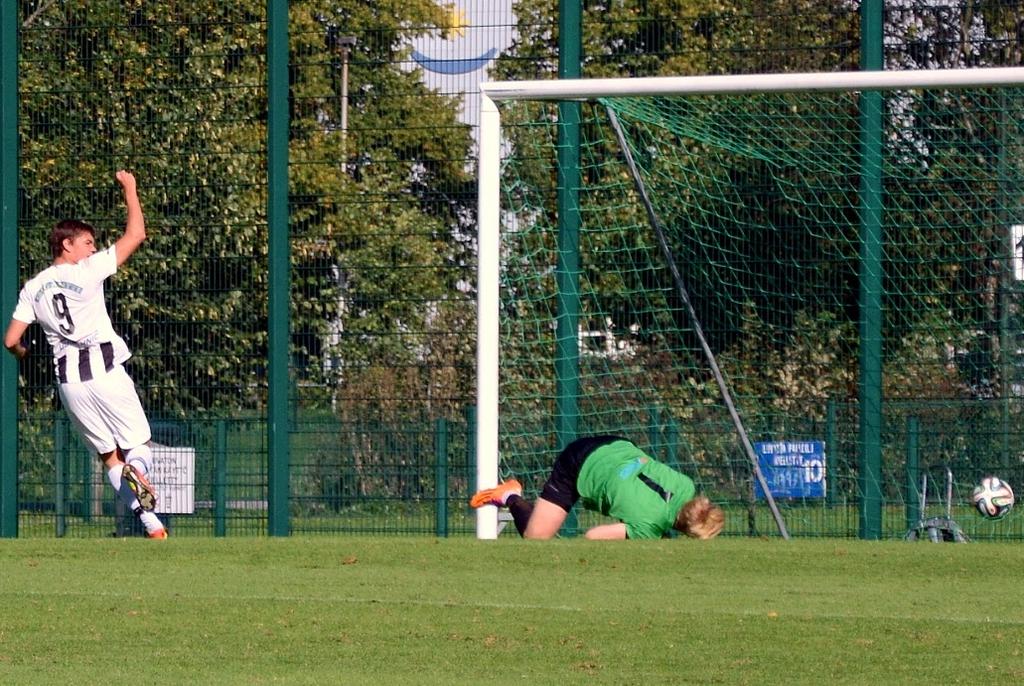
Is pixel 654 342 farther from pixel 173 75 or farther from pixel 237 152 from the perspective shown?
pixel 173 75

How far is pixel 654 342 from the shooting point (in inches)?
455

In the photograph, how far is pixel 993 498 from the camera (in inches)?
428

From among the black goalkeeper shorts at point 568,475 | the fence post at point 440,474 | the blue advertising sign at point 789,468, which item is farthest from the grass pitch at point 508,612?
the fence post at point 440,474

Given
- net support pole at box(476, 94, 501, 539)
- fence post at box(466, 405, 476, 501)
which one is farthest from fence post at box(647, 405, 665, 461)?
net support pole at box(476, 94, 501, 539)

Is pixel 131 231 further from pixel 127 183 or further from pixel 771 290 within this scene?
pixel 771 290

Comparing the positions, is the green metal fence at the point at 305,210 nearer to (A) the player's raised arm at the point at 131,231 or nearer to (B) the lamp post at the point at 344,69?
(B) the lamp post at the point at 344,69

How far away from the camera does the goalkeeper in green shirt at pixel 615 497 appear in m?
9.41

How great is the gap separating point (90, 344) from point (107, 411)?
0.44m

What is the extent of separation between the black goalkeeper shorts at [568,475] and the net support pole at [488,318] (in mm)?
368

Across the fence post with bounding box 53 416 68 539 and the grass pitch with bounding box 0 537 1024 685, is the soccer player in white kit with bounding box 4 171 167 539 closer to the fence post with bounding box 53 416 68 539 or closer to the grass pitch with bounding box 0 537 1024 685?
the grass pitch with bounding box 0 537 1024 685

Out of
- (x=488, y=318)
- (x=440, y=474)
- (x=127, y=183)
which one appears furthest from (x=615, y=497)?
(x=127, y=183)

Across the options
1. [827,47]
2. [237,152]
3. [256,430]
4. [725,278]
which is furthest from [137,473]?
[827,47]

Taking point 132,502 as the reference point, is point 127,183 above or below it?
above

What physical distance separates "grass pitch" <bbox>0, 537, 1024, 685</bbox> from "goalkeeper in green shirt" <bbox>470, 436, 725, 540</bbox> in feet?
2.21
